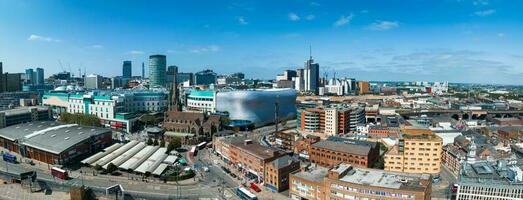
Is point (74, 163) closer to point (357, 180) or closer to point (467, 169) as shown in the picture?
point (357, 180)

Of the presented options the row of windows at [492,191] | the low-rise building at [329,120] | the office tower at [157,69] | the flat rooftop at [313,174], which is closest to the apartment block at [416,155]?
the row of windows at [492,191]

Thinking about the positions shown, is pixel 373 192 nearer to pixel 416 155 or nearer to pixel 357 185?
pixel 357 185

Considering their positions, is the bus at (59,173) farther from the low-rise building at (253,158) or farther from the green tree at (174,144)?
the low-rise building at (253,158)

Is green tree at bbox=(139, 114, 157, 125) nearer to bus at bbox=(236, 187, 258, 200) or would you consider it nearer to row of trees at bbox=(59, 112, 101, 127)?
row of trees at bbox=(59, 112, 101, 127)

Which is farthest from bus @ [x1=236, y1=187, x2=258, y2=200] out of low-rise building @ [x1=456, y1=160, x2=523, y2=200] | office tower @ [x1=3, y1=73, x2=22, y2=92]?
office tower @ [x1=3, y1=73, x2=22, y2=92]

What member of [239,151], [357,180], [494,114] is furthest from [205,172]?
[494,114]
